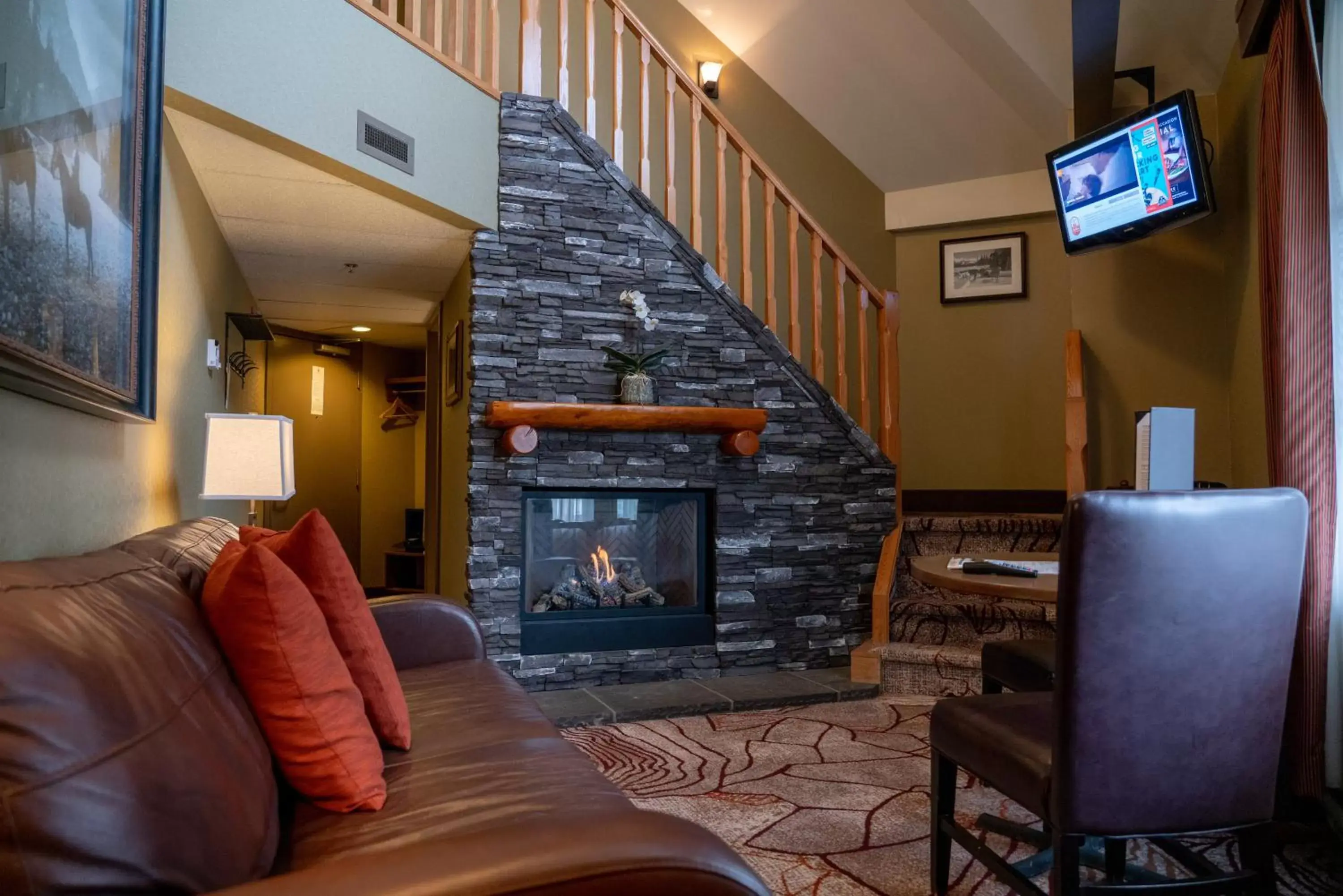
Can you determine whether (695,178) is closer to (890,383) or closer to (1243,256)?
(890,383)

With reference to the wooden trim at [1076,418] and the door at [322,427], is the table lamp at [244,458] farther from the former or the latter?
the door at [322,427]

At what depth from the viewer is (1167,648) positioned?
5.13 feet

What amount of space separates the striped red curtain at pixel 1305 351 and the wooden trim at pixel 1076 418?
175cm

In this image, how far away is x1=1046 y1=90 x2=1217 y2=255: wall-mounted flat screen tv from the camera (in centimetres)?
339

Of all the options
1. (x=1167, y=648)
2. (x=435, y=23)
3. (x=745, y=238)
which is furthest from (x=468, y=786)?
(x=745, y=238)

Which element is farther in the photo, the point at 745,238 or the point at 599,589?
the point at 745,238

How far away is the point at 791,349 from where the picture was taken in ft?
14.8

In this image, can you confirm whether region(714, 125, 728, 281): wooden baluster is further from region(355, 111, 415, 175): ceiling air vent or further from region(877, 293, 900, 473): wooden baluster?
region(355, 111, 415, 175): ceiling air vent

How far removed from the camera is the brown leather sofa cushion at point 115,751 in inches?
29.7

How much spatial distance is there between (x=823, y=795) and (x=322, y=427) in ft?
20.3

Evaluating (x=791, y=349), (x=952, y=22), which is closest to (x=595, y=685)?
(x=791, y=349)

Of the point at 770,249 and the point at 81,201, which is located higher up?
the point at 770,249

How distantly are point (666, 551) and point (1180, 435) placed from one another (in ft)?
7.83

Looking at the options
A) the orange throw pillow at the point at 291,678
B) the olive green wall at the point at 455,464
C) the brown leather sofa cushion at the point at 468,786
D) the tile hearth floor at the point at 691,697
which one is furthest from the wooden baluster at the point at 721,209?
the orange throw pillow at the point at 291,678
